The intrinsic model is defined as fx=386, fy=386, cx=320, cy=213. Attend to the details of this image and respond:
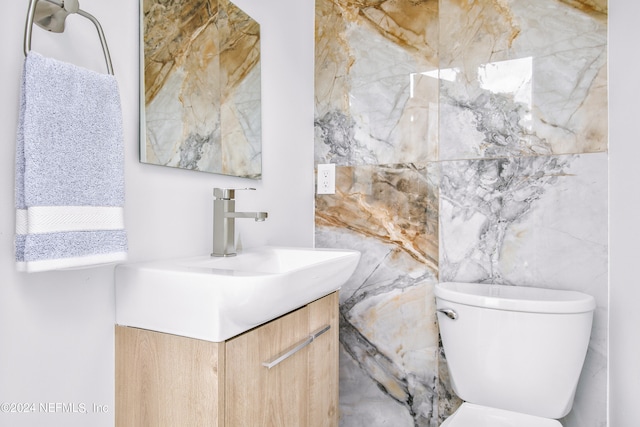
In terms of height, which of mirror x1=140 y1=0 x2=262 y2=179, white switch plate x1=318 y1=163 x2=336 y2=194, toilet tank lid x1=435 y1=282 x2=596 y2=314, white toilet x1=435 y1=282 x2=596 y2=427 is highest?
mirror x1=140 y1=0 x2=262 y2=179

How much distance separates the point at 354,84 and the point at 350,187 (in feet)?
1.44

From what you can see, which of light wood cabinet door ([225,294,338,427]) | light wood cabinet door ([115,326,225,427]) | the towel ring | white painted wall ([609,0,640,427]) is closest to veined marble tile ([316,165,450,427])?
light wood cabinet door ([225,294,338,427])

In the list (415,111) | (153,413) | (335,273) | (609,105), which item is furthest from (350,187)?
(153,413)

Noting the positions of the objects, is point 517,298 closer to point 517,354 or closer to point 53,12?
point 517,354

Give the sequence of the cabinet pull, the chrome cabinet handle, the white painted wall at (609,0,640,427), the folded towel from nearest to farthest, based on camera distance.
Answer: the folded towel → the cabinet pull → the white painted wall at (609,0,640,427) → the chrome cabinet handle

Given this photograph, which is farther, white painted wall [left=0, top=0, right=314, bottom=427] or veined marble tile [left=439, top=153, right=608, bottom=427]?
veined marble tile [left=439, top=153, right=608, bottom=427]

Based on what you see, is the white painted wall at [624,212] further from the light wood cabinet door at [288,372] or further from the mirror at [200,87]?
the mirror at [200,87]

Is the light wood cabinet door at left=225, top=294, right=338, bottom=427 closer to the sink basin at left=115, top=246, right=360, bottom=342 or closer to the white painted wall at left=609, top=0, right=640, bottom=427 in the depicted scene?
the sink basin at left=115, top=246, right=360, bottom=342

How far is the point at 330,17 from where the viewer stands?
1695mm

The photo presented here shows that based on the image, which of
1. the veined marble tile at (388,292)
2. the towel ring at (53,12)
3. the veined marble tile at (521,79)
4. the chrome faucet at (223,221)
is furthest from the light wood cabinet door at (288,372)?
the veined marble tile at (521,79)

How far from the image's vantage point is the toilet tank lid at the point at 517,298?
44.3 inches

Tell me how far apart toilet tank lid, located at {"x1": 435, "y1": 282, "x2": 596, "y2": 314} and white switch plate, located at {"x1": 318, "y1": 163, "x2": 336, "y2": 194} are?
0.60 metres

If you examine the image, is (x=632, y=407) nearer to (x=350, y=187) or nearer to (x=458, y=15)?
(x=350, y=187)

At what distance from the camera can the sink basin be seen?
0.71 m
